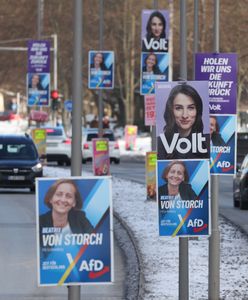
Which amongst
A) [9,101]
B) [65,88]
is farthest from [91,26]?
[9,101]

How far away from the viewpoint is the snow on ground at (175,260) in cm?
1551

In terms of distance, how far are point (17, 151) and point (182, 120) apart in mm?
25387

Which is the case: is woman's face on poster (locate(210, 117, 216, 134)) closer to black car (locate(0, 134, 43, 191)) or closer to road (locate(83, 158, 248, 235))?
road (locate(83, 158, 248, 235))

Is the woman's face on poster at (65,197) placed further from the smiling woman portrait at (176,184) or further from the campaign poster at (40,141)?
the campaign poster at (40,141)

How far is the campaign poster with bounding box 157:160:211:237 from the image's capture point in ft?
41.9

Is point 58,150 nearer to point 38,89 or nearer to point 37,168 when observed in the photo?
point 38,89

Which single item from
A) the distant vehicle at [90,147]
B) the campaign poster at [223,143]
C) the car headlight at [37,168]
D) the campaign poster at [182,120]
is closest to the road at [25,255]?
the car headlight at [37,168]

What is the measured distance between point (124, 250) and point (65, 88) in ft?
220

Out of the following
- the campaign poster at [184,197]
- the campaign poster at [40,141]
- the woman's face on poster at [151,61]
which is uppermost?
the woman's face on poster at [151,61]

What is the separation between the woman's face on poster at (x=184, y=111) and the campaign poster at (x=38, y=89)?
33839 millimetres

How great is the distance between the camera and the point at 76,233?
10.0 metres

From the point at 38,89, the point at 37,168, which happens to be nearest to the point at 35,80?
the point at 38,89

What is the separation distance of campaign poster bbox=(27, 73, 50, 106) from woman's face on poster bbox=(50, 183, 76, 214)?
3661 cm

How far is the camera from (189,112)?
41.6 feet
